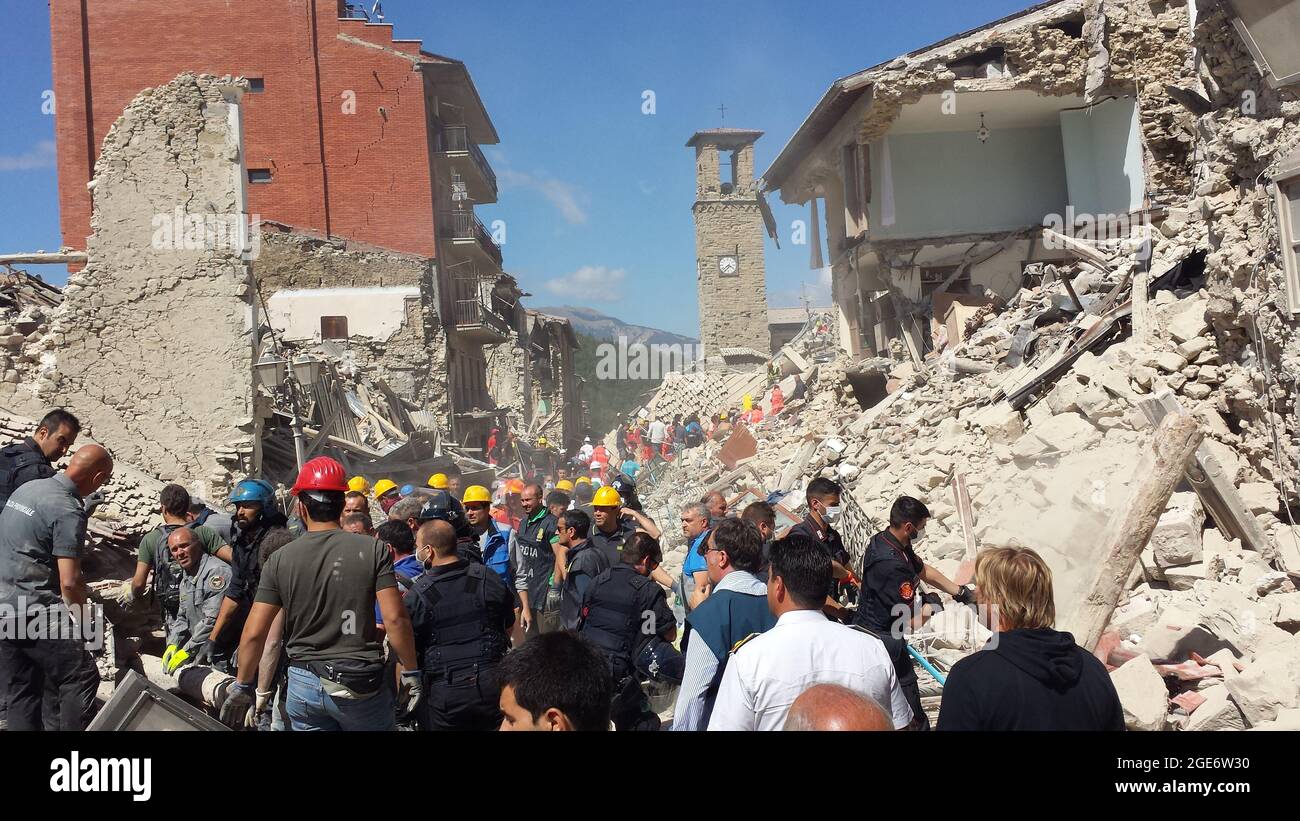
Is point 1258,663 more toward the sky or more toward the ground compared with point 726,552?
more toward the ground

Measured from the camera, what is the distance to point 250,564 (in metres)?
5.13

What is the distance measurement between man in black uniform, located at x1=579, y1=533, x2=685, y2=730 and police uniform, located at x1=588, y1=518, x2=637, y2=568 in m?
1.27

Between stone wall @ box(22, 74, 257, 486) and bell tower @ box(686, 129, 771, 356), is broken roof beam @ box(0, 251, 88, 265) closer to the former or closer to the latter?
stone wall @ box(22, 74, 257, 486)

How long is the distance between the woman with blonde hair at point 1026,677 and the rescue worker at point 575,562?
326cm

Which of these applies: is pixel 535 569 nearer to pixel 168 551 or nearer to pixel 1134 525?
pixel 168 551

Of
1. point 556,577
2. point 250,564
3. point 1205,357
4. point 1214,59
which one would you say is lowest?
point 556,577

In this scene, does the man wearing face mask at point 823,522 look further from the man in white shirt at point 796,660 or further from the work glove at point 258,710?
the work glove at point 258,710

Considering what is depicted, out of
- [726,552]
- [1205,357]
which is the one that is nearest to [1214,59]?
[1205,357]

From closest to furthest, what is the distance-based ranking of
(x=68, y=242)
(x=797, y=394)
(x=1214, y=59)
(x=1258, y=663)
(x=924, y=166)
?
(x=1258, y=663)
(x=1214, y=59)
(x=924, y=166)
(x=797, y=394)
(x=68, y=242)

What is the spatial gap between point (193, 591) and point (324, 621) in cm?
208

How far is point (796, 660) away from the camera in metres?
2.90

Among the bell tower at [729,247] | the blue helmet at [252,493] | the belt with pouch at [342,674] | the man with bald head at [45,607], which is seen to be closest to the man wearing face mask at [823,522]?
the belt with pouch at [342,674]
